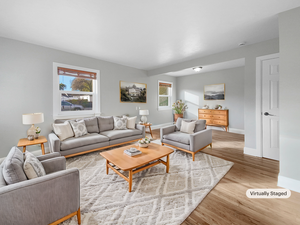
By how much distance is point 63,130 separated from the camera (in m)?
3.21

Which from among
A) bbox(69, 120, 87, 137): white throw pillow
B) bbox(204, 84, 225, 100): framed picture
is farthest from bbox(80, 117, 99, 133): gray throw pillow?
bbox(204, 84, 225, 100): framed picture

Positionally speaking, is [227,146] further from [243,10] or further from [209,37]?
[243,10]

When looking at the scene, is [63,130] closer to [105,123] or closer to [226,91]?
[105,123]

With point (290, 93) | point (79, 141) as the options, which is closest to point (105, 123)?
point (79, 141)

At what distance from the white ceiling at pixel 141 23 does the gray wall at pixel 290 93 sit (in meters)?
0.27

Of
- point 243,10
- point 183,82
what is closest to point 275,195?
point 243,10

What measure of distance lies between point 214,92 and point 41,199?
6.35 m

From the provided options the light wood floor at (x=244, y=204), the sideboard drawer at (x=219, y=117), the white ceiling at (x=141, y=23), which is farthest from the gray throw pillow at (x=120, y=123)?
the sideboard drawer at (x=219, y=117)

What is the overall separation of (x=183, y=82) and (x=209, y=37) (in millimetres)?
4262

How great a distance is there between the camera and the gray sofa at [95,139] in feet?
9.73

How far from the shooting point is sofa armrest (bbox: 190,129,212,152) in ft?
9.93

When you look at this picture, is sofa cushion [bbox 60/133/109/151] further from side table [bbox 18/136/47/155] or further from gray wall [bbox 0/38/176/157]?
gray wall [bbox 0/38/176/157]

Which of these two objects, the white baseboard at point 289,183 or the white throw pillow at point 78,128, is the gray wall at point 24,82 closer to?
the white throw pillow at point 78,128

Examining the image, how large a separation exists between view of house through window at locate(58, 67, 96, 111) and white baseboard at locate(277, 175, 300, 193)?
4551 mm
